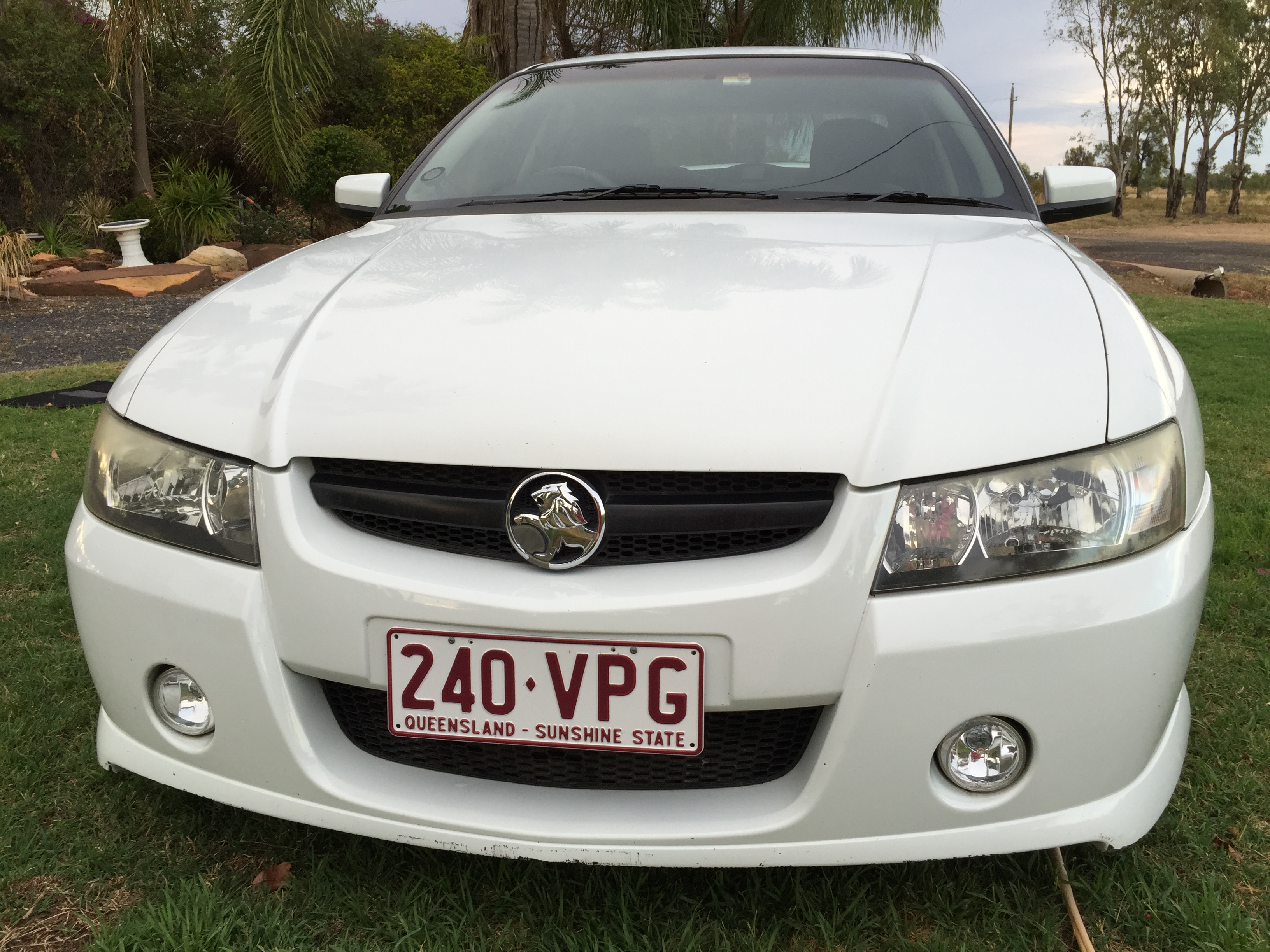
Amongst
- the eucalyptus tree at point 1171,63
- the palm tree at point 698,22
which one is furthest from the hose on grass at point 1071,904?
the eucalyptus tree at point 1171,63

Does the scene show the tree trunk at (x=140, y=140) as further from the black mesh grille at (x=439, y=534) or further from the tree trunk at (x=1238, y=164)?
the tree trunk at (x=1238, y=164)

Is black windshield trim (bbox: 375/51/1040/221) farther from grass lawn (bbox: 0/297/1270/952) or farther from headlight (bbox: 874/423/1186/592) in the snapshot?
grass lawn (bbox: 0/297/1270/952)

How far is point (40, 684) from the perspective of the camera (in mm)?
2221

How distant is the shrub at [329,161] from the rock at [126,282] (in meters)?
2.53

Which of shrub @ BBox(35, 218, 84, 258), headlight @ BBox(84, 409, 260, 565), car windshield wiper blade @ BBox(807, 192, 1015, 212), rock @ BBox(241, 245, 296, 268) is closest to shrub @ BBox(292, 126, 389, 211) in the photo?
rock @ BBox(241, 245, 296, 268)

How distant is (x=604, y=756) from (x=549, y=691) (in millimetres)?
177

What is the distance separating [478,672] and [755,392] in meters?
0.49

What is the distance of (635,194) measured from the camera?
2355 mm

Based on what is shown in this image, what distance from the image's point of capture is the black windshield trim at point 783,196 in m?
2.25

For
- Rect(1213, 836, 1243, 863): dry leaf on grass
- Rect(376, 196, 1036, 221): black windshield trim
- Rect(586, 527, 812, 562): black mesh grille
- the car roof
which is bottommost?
Rect(1213, 836, 1243, 863): dry leaf on grass

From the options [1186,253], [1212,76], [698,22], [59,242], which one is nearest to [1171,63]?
[1212,76]

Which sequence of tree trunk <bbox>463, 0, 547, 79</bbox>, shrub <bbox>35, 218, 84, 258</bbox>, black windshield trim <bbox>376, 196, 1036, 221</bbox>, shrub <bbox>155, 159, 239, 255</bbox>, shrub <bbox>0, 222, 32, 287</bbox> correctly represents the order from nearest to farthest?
black windshield trim <bbox>376, 196, 1036, 221</bbox>
tree trunk <bbox>463, 0, 547, 79</bbox>
shrub <bbox>0, 222, 32, 287</bbox>
shrub <bbox>35, 218, 84, 258</bbox>
shrub <bbox>155, 159, 239, 255</bbox>

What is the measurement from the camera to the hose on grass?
144 cm

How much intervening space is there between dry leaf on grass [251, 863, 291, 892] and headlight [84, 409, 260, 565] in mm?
532
